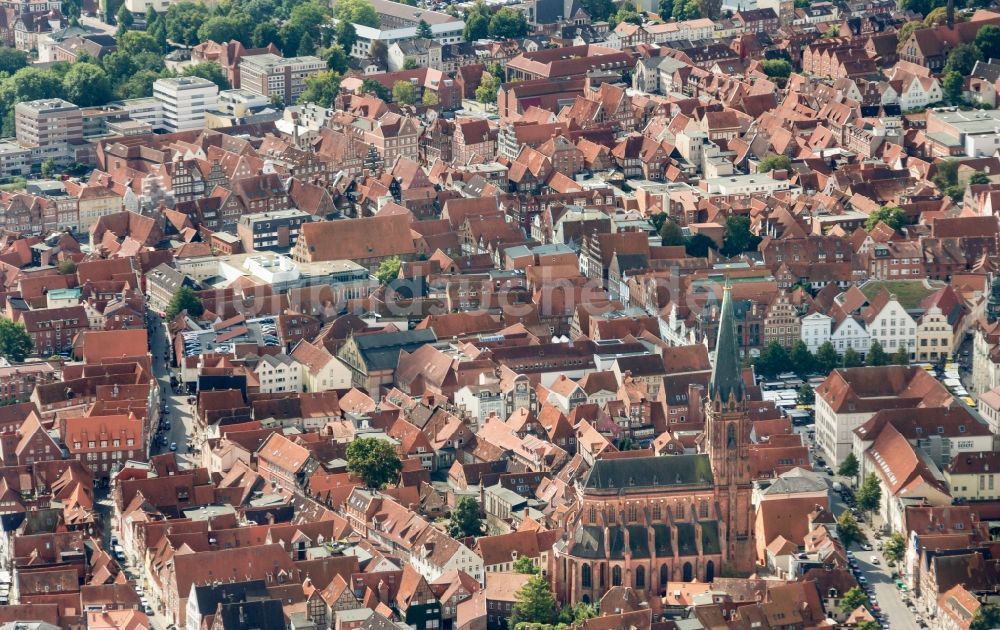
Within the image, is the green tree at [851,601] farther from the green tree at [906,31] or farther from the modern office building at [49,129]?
the green tree at [906,31]

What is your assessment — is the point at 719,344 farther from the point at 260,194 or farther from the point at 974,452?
the point at 260,194

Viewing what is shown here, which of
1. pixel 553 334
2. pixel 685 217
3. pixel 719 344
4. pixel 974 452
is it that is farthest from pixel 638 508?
pixel 685 217

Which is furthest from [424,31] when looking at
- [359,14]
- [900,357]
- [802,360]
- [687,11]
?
[900,357]

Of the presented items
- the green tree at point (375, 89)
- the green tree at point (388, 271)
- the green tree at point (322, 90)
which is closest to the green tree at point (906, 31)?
the green tree at point (375, 89)

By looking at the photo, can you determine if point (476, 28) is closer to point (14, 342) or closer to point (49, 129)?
point (49, 129)

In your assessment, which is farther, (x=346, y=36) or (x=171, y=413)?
(x=346, y=36)

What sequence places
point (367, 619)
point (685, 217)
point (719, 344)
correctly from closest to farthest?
point (367, 619) < point (719, 344) < point (685, 217)

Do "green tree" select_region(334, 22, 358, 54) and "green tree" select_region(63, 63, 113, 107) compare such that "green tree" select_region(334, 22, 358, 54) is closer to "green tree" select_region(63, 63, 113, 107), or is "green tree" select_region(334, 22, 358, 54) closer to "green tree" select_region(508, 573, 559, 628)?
"green tree" select_region(63, 63, 113, 107)
